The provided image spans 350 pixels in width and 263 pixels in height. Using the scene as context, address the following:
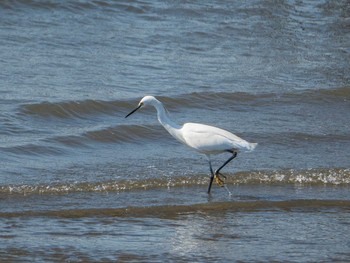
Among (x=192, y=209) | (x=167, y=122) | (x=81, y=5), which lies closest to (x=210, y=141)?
(x=167, y=122)

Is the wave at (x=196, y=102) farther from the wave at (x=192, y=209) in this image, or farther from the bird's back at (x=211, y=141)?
the wave at (x=192, y=209)

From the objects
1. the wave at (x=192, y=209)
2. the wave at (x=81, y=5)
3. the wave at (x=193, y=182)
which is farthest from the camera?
the wave at (x=81, y=5)

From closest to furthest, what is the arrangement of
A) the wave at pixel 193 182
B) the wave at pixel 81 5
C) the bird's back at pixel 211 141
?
1. the wave at pixel 193 182
2. the bird's back at pixel 211 141
3. the wave at pixel 81 5

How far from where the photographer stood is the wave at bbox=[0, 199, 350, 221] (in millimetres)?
7840

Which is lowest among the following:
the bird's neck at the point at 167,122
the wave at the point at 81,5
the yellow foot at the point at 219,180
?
the yellow foot at the point at 219,180

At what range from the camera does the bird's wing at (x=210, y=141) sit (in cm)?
874

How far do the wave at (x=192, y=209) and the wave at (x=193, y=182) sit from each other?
68 cm

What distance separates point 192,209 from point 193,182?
972 mm

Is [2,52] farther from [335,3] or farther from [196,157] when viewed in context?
[335,3]

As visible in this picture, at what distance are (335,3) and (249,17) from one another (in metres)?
3.33

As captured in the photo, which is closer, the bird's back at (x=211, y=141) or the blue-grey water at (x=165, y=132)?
the blue-grey water at (x=165, y=132)

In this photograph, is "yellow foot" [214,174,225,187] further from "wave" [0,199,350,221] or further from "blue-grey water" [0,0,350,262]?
"wave" [0,199,350,221]

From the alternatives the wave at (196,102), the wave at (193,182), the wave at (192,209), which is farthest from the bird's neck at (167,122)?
the wave at (196,102)

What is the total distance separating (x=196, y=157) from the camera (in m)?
10.1
